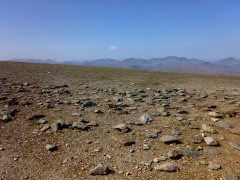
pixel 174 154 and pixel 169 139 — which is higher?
pixel 169 139

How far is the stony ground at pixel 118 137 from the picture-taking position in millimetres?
7398

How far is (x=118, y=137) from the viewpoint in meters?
9.65

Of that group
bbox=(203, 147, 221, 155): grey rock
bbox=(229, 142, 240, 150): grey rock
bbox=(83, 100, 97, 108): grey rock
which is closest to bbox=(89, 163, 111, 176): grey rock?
bbox=(203, 147, 221, 155): grey rock

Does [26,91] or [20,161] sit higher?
[26,91]

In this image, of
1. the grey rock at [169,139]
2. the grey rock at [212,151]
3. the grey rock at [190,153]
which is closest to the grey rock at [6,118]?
the grey rock at [169,139]

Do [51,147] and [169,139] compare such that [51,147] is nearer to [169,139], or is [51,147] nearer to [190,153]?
[169,139]

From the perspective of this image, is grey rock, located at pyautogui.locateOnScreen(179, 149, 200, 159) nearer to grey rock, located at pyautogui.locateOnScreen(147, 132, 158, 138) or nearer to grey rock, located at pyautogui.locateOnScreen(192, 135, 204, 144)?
grey rock, located at pyautogui.locateOnScreen(192, 135, 204, 144)

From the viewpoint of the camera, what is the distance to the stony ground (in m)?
7.40

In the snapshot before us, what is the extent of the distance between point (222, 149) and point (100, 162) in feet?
14.2

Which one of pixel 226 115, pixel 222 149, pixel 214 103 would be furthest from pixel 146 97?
pixel 222 149

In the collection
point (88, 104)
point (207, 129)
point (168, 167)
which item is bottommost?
point (168, 167)

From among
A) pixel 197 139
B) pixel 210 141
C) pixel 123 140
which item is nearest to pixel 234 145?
pixel 210 141

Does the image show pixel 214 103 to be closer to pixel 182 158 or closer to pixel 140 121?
pixel 140 121

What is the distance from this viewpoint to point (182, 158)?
7.99 m
